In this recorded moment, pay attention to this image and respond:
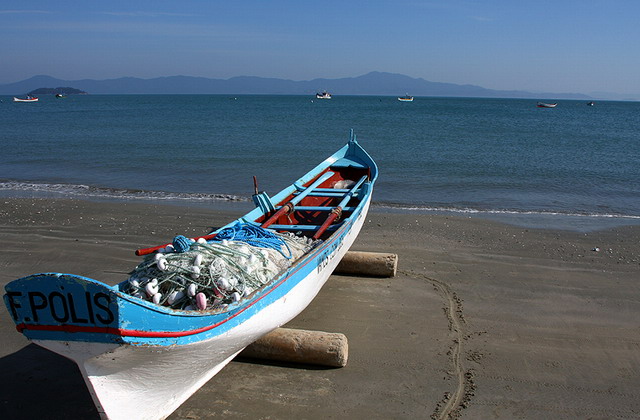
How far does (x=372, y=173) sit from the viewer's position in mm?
9867

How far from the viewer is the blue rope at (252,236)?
217 inches

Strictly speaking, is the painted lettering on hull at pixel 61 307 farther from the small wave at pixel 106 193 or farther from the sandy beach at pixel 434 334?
the small wave at pixel 106 193

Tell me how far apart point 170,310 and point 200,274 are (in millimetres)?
831

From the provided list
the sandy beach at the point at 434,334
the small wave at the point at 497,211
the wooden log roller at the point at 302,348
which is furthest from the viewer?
the small wave at the point at 497,211

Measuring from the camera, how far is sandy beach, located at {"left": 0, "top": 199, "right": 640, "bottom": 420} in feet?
15.4

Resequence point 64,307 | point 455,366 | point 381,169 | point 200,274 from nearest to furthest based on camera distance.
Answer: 1. point 64,307
2. point 200,274
3. point 455,366
4. point 381,169

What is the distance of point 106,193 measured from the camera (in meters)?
14.6

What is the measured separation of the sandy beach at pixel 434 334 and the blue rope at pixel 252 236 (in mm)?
1162

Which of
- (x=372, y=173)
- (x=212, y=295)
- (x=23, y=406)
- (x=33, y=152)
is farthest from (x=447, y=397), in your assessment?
(x=33, y=152)

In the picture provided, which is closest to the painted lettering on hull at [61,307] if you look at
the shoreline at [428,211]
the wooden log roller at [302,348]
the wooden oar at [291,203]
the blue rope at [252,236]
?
the wooden log roller at [302,348]

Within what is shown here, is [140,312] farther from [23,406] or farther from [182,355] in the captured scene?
[23,406]

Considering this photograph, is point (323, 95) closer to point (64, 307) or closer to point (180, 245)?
point (180, 245)

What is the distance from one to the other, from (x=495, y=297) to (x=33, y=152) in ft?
74.8

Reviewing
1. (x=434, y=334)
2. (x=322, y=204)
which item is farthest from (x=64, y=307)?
(x=322, y=204)
